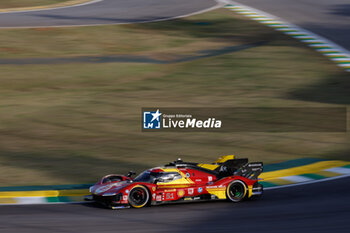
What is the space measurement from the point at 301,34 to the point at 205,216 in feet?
64.6

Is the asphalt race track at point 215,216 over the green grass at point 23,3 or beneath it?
beneath

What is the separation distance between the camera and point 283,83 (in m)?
22.4

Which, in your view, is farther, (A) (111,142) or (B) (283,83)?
(B) (283,83)

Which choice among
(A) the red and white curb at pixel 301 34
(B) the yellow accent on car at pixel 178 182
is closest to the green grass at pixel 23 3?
(A) the red and white curb at pixel 301 34

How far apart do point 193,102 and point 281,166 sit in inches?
242

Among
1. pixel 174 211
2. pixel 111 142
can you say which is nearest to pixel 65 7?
pixel 111 142

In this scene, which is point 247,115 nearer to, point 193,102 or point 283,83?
point 193,102

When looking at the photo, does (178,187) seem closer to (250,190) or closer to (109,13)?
(250,190)

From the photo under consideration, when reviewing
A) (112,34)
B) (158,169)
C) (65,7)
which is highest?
(65,7)

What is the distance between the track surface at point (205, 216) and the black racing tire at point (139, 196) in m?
0.18

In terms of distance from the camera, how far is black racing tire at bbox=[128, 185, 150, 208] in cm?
1168

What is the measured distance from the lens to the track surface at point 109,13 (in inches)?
1231

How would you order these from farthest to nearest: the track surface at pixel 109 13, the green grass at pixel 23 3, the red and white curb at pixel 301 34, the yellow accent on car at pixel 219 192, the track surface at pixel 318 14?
the green grass at pixel 23 3 → the track surface at pixel 109 13 → the track surface at pixel 318 14 → the red and white curb at pixel 301 34 → the yellow accent on car at pixel 219 192

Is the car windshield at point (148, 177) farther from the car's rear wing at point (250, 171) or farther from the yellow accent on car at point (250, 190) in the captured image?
the yellow accent on car at point (250, 190)
